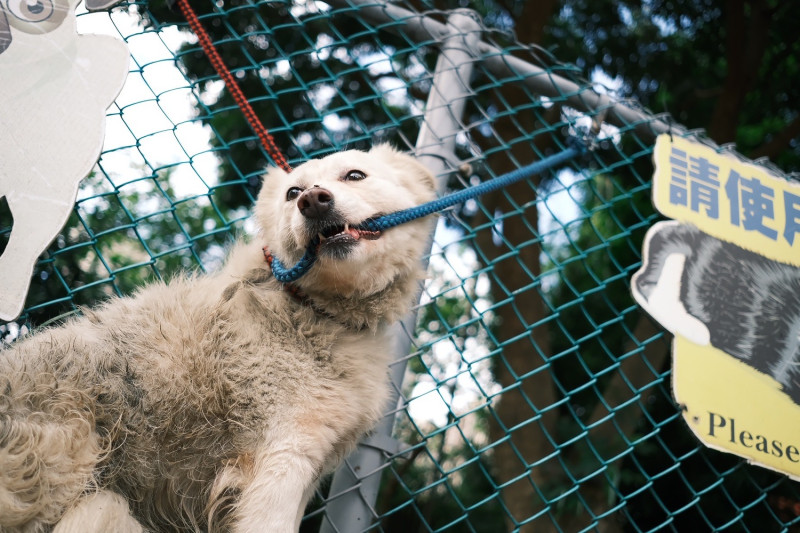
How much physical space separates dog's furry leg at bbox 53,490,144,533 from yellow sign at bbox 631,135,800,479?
73.7 inches

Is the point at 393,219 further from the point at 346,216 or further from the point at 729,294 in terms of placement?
the point at 729,294

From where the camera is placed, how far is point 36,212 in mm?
1951

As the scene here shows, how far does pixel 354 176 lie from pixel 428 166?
0.48 meters

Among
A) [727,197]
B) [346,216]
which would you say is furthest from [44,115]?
[727,197]

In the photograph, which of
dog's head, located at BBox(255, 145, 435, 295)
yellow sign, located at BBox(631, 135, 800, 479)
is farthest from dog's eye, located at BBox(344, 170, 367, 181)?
yellow sign, located at BBox(631, 135, 800, 479)

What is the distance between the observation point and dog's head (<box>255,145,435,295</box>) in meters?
2.05

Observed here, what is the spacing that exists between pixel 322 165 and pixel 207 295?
22.7 inches

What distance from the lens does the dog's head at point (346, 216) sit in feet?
6.73

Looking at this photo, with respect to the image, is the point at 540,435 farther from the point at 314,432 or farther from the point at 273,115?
the point at 314,432

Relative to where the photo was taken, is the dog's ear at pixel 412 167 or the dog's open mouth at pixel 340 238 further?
the dog's ear at pixel 412 167

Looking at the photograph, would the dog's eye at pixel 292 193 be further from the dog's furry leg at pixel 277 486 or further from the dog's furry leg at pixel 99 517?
the dog's furry leg at pixel 99 517

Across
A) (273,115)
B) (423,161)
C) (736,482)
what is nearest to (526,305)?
(736,482)

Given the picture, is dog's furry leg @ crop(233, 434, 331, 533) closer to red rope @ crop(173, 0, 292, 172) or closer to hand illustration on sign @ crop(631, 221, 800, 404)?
red rope @ crop(173, 0, 292, 172)

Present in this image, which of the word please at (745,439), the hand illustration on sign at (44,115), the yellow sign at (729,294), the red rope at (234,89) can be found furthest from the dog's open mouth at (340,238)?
the word please at (745,439)
